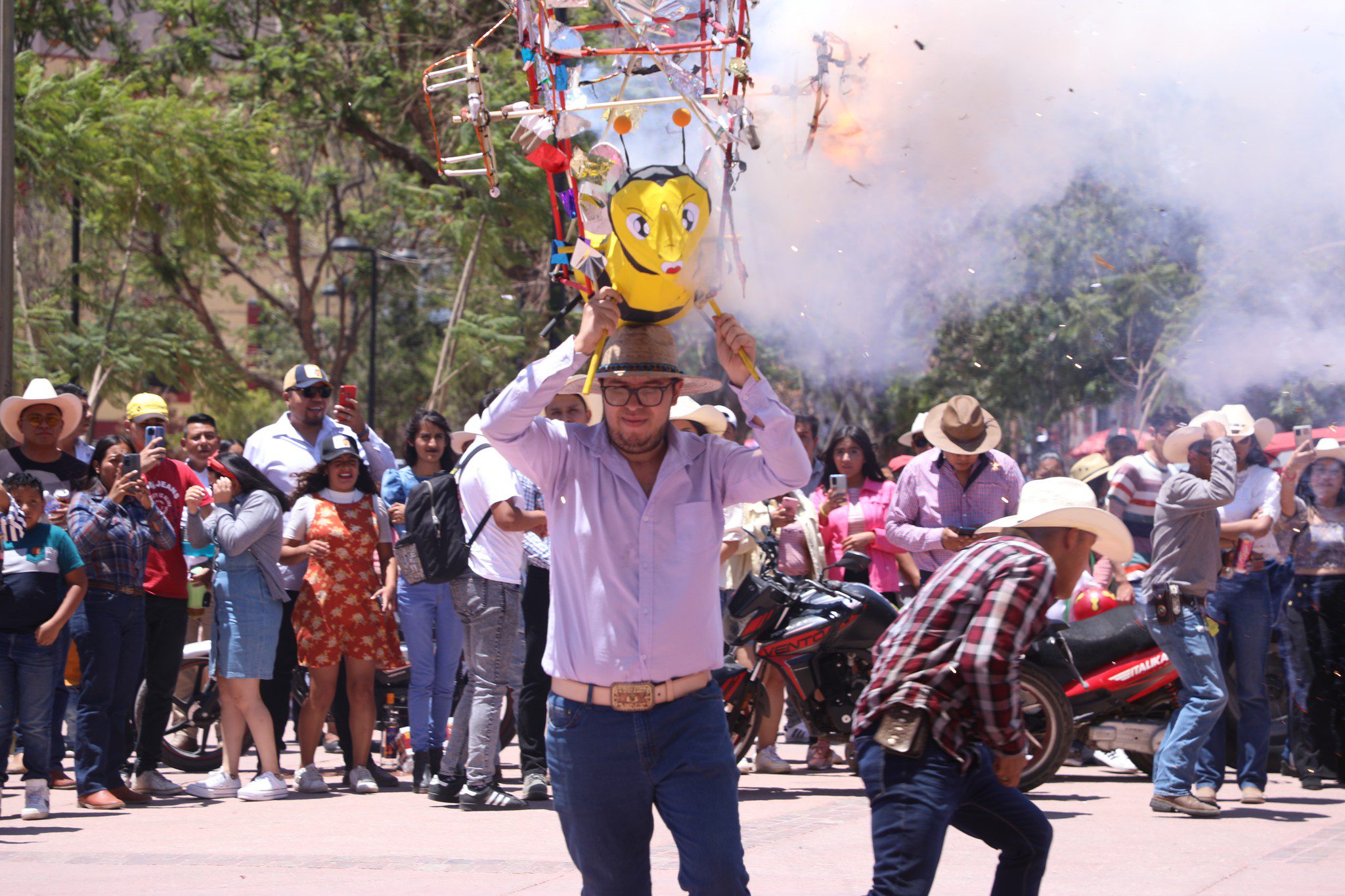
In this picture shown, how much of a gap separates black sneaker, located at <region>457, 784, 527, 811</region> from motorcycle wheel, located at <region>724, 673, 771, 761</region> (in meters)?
1.41

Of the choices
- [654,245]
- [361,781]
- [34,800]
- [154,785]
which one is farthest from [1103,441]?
[654,245]

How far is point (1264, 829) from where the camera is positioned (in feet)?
24.0

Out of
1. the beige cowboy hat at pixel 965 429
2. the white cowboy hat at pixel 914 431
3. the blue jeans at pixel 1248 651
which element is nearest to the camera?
the blue jeans at pixel 1248 651

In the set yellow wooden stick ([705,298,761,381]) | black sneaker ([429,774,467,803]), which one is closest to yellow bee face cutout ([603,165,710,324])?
yellow wooden stick ([705,298,761,381])

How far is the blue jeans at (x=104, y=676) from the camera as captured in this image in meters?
7.64

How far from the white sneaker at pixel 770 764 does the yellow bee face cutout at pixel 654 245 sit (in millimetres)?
5563

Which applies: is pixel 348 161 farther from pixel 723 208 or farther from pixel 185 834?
pixel 723 208

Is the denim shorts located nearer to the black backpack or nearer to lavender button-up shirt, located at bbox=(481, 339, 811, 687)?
the black backpack

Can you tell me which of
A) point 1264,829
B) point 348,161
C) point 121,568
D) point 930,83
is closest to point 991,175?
point 930,83

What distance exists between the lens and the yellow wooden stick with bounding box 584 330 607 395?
156 inches

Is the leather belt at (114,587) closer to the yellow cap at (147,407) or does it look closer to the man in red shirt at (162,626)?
the man in red shirt at (162,626)

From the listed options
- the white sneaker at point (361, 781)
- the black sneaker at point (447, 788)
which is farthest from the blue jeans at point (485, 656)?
the white sneaker at point (361, 781)

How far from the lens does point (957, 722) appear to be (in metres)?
3.82

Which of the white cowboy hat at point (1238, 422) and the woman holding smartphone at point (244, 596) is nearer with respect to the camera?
the woman holding smartphone at point (244, 596)
